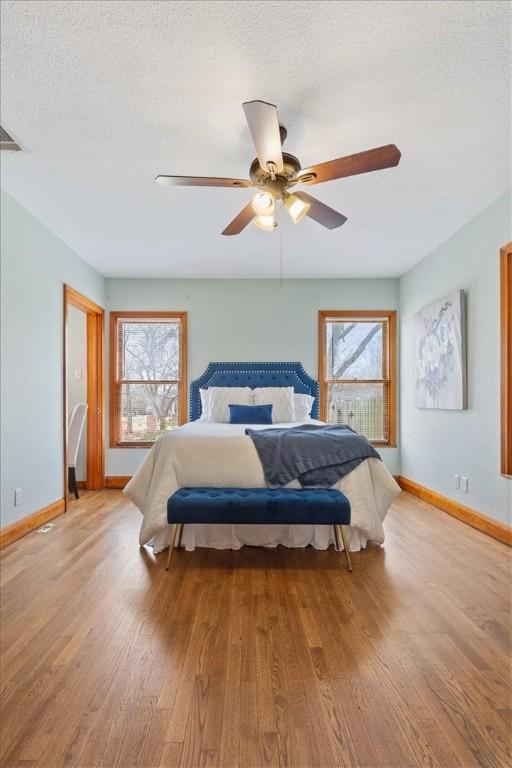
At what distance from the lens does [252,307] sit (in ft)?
18.8

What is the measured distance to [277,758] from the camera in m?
1.30

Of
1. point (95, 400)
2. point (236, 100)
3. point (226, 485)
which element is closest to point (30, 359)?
point (95, 400)

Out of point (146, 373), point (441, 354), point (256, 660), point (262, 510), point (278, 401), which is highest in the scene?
point (441, 354)

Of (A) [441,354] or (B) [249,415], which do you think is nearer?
(A) [441,354]

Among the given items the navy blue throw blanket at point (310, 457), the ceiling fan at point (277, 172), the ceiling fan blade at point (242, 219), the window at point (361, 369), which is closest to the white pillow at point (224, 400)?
the window at point (361, 369)

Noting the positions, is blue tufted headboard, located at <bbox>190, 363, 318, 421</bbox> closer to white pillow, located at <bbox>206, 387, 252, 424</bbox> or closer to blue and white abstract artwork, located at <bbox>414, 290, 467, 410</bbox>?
white pillow, located at <bbox>206, 387, 252, 424</bbox>

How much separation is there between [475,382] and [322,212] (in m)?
2.10

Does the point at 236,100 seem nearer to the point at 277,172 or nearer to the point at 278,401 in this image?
the point at 277,172

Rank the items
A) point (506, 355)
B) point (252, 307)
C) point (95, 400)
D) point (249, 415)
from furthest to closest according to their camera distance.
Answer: point (252, 307)
point (95, 400)
point (249, 415)
point (506, 355)

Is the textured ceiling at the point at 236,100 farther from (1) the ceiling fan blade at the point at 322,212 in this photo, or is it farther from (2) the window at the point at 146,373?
(2) the window at the point at 146,373

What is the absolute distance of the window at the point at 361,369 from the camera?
18.8 feet

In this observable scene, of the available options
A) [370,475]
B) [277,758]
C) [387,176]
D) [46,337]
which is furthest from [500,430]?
[46,337]

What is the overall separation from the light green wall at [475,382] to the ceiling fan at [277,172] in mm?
1557

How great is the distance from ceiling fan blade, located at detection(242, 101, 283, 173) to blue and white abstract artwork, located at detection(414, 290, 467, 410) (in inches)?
97.5
